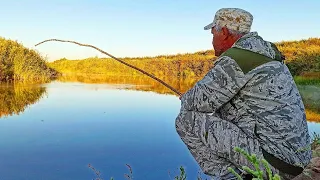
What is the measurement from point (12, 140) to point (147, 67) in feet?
67.0

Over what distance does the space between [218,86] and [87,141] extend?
4.65 metres

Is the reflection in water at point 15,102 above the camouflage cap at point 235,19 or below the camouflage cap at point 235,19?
below

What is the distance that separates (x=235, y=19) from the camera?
1.70 meters

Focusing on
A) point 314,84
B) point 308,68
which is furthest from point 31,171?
point 308,68

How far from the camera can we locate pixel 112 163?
479cm

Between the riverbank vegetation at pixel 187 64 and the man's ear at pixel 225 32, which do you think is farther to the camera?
the riverbank vegetation at pixel 187 64

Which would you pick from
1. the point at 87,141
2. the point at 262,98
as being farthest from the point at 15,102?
the point at 262,98

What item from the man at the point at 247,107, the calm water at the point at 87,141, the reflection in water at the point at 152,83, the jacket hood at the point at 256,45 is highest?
the jacket hood at the point at 256,45

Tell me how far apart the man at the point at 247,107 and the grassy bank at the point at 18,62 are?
49.8ft

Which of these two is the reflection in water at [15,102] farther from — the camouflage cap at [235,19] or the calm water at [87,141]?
the camouflage cap at [235,19]

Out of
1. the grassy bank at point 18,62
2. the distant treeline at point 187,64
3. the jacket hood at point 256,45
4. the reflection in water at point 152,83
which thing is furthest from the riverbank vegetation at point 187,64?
the jacket hood at point 256,45

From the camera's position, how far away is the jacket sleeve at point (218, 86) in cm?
156

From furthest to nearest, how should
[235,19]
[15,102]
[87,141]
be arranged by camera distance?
[15,102] < [87,141] < [235,19]

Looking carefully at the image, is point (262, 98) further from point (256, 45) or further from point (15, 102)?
point (15, 102)
